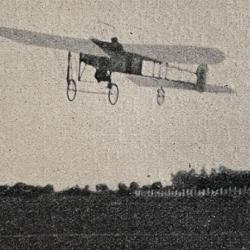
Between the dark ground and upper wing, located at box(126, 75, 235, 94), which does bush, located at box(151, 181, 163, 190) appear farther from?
upper wing, located at box(126, 75, 235, 94)

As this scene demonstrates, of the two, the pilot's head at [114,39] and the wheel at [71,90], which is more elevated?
the pilot's head at [114,39]

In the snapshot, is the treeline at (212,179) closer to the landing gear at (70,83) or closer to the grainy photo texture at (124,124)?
the grainy photo texture at (124,124)

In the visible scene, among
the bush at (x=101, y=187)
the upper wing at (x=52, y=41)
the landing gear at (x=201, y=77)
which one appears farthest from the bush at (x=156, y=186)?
the upper wing at (x=52, y=41)

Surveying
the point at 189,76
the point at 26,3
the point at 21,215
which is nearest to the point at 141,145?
the point at 189,76

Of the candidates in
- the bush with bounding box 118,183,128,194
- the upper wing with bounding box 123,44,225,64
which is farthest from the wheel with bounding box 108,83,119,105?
the bush with bounding box 118,183,128,194

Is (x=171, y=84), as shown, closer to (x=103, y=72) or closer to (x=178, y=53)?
(x=178, y=53)

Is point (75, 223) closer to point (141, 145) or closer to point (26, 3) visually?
point (141, 145)
